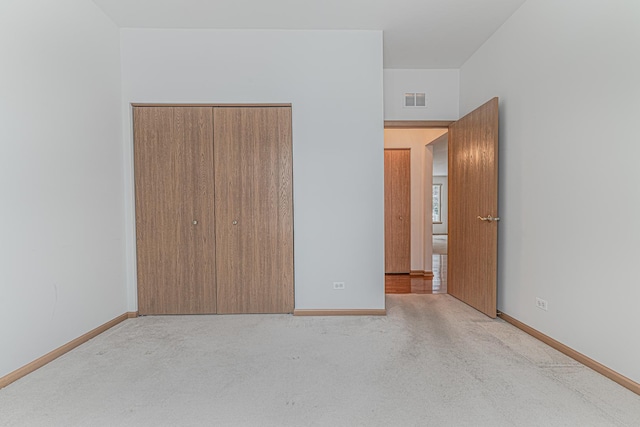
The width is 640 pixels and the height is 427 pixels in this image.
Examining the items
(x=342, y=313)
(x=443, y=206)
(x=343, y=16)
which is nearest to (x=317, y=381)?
(x=342, y=313)

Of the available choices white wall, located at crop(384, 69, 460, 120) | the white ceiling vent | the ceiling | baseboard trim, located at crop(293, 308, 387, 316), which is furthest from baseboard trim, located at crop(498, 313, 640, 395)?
the ceiling

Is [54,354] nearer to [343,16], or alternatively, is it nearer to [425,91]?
[343,16]

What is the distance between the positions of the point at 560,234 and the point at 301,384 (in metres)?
2.14

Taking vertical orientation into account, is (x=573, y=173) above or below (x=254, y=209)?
above

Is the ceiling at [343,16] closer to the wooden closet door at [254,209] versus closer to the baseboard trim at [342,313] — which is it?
the wooden closet door at [254,209]

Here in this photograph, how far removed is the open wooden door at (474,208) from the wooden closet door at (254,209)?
75.5 inches

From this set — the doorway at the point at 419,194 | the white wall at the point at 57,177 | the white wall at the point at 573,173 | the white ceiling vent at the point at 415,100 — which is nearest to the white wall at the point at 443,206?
the doorway at the point at 419,194

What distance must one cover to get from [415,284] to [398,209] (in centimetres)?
132

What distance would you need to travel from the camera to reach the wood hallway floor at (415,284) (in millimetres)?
3975

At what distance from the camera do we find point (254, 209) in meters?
3.04

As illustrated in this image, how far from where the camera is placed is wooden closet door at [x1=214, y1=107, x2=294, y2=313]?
302 centimetres

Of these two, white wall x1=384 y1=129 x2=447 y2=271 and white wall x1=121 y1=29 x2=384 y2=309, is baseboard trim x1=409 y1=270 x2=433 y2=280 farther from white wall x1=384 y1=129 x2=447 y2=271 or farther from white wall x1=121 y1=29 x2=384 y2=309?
white wall x1=121 y1=29 x2=384 y2=309

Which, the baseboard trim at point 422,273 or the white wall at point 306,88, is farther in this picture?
the baseboard trim at point 422,273

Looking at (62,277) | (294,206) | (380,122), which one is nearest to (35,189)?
(62,277)
